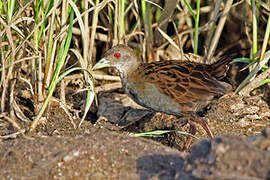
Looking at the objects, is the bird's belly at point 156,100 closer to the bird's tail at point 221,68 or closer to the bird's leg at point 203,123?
the bird's leg at point 203,123

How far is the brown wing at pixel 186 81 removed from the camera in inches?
183

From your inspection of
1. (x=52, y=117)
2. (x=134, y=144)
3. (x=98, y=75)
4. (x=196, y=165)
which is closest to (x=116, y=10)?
(x=98, y=75)

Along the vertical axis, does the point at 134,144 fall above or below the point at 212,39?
below

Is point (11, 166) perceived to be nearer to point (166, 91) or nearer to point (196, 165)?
point (196, 165)

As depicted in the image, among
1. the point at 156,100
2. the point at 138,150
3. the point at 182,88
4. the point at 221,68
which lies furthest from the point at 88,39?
the point at 138,150

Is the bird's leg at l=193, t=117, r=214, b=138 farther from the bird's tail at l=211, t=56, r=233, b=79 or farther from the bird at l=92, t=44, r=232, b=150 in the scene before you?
the bird's tail at l=211, t=56, r=233, b=79

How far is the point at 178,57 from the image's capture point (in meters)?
6.11

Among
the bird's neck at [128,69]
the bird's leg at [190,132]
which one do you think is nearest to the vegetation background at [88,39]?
the bird's neck at [128,69]

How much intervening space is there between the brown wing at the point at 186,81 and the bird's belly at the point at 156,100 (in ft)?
0.17

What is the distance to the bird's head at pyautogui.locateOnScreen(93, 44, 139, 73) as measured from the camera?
202 inches

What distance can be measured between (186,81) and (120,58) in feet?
2.76

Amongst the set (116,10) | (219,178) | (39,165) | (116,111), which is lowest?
(116,111)

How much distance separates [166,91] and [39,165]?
6.22ft

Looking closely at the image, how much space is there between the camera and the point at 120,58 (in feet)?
16.9
